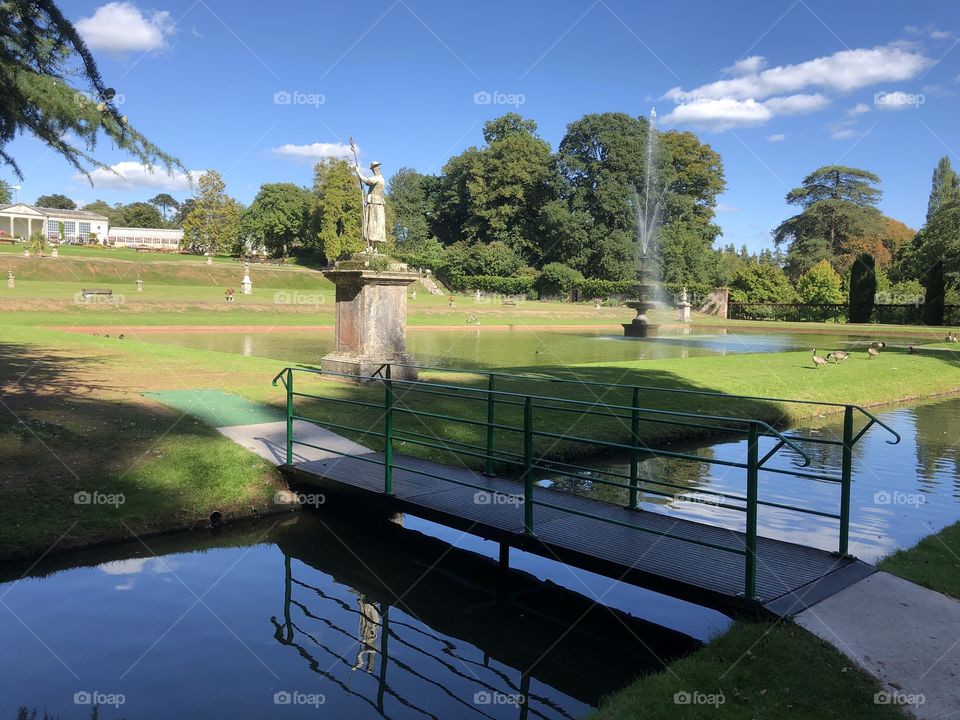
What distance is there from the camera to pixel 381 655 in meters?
4.95

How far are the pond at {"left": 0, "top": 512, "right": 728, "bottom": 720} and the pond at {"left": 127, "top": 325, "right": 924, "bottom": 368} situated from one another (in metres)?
12.2

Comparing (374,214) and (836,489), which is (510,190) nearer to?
(374,214)

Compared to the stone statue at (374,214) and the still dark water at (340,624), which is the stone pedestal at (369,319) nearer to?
the stone statue at (374,214)

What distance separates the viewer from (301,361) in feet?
62.2

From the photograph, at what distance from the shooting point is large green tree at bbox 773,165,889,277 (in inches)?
2805

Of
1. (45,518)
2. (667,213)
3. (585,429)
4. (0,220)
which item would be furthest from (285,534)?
(0,220)

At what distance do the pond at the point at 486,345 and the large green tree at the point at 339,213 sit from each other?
125ft

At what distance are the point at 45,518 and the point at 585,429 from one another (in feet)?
23.1

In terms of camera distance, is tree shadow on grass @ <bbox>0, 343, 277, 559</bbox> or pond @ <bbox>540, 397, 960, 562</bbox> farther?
pond @ <bbox>540, 397, 960, 562</bbox>

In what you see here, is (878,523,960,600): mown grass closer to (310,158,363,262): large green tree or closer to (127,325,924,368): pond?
(127,325,924,368): pond

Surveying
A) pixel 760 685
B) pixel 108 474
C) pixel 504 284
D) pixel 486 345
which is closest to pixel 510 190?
pixel 504 284

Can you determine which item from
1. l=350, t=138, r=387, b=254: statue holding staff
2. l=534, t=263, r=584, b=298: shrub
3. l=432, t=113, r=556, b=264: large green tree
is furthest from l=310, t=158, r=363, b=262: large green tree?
l=350, t=138, r=387, b=254: statue holding staff

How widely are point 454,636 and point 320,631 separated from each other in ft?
3.24

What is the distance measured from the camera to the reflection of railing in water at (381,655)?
4410 mm
